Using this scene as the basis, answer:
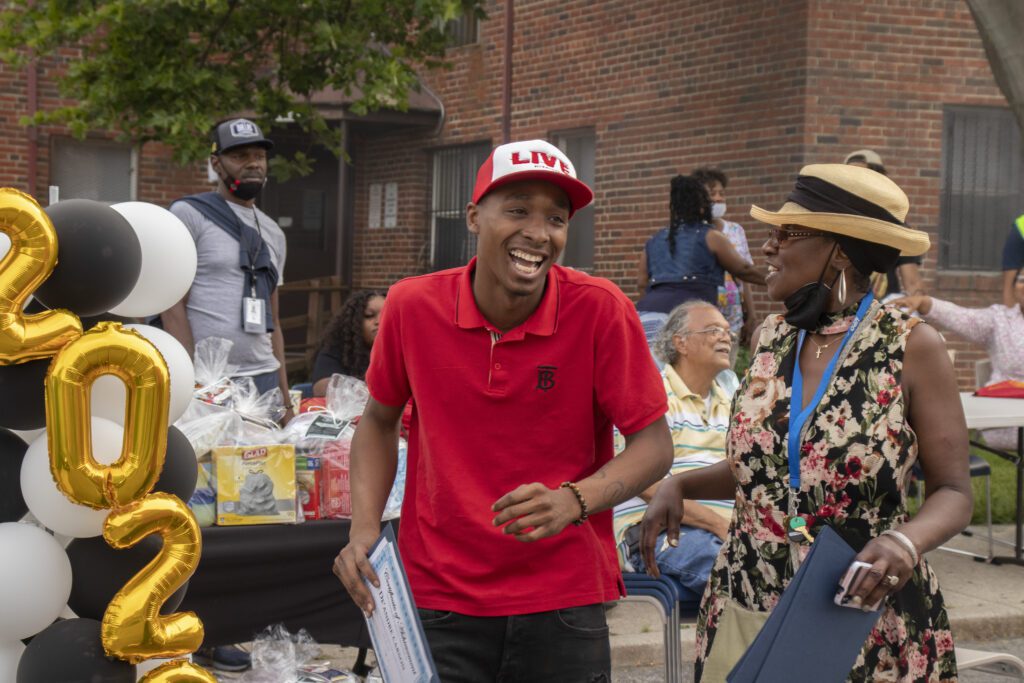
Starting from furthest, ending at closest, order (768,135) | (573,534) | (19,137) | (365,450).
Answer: (19,137) → (768,135) → (365,450) → (573,534)

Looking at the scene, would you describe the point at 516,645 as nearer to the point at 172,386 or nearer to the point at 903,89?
the point at 172,386

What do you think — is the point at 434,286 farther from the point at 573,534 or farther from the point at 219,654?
the point at 219,654

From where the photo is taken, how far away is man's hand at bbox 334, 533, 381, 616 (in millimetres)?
2672

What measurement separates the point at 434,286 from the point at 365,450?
444mm

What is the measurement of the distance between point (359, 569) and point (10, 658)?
33.9 inches

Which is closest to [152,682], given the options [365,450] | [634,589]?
[365,450]

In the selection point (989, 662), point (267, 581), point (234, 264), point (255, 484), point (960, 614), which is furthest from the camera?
point (960, 614)

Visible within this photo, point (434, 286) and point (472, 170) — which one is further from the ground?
point (472, 170)

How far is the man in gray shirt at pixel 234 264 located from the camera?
229 inches

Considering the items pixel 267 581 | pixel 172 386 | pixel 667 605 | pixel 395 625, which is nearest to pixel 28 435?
pixel 172 386

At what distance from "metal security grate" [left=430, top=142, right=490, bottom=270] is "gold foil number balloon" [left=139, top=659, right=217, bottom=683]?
13802mm

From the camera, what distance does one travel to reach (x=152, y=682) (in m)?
2.80

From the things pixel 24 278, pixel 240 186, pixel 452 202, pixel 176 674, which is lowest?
pixel 176 674

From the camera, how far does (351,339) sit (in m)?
7.25
